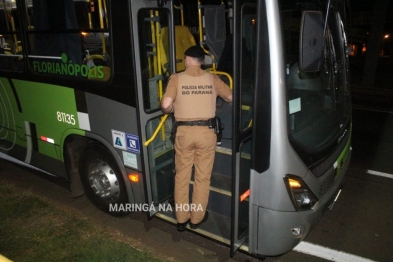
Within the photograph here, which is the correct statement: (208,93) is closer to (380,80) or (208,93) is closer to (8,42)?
(8,42)

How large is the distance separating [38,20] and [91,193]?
6.78ft

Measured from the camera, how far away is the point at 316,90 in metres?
3.07

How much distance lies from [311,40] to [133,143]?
1.86 meters

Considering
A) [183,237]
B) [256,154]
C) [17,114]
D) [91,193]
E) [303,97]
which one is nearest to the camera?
[256,154]

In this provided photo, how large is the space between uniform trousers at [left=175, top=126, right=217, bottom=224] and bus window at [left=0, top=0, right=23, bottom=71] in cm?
244

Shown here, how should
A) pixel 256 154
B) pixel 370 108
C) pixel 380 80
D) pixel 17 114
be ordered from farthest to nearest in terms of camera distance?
pixel 380 80 < pixel 370 108 < pixel 17 114 < pixel 256 154

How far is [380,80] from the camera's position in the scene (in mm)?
15125

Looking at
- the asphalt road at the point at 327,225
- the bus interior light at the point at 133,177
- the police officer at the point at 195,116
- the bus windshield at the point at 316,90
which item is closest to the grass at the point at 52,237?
the asphalt road at the point at 327,225

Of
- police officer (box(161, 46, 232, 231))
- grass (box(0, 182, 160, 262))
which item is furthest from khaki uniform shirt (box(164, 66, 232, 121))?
grass (box(0, 182, 160, 262))

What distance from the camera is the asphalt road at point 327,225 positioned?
3.43m

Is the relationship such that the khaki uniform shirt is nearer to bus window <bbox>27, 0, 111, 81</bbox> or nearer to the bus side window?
bus window <bbox>27, 0, 111, 81</bbox>

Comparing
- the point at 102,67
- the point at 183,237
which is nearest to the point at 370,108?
the point at 183,237

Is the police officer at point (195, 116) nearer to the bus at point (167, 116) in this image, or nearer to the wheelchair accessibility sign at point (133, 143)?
the bus at point (167, 116)

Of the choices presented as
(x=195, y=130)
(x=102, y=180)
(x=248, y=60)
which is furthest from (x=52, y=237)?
(x=248, y=60)
